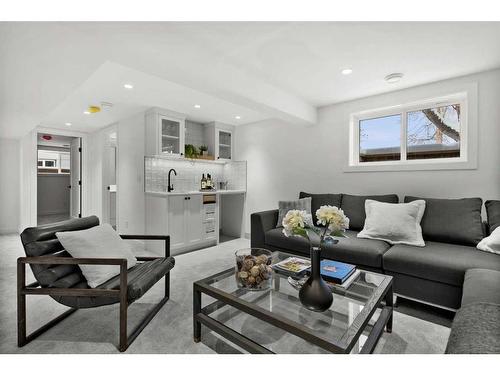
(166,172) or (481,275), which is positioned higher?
(166,172)

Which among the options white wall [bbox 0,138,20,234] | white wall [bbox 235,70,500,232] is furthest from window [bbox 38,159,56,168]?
white wall [bbox 235,70,500,232]

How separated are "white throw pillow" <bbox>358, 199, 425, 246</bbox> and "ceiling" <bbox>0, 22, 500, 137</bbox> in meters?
1.40

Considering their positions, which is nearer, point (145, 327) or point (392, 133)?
point (145, 327)

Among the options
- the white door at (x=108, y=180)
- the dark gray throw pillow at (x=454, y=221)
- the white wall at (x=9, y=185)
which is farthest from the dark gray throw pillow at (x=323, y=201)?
the white wall at (x=9, y=185)

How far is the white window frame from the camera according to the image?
8.90ft

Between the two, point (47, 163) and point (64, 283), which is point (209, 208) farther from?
point (47, 163)

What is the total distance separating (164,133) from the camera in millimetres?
3961

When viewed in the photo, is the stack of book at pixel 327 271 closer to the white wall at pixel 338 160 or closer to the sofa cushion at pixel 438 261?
the sofa cushion at pixel 438 261

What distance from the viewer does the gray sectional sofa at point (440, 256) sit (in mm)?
1641

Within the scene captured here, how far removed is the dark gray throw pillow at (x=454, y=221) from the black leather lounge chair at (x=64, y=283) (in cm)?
262

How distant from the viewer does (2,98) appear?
8.86 ft

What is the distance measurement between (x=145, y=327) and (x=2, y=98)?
2.94 meters

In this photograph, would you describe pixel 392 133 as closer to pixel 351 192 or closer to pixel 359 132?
pixel 359 132

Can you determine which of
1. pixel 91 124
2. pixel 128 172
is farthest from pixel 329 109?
pixel 91 124
